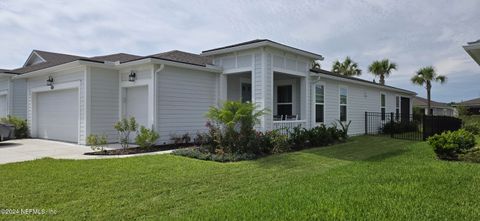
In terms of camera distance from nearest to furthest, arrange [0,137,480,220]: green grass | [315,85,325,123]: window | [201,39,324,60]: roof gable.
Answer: [0,137,480,220]: green grass, [201,39,324,60]: roof gable, [315,85,325,123]: window

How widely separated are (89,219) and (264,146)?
6.30 m

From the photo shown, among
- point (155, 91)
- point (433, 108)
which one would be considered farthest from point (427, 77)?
point (155, 91)

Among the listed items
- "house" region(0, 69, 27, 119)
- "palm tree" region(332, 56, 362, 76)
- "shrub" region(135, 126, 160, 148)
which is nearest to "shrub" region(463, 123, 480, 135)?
"palm tree" region(332, 56, 362, 76)

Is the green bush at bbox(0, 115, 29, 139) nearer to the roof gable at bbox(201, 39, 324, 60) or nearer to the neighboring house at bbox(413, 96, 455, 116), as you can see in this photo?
the roof gable at bbox(201, 39, 324, 60)

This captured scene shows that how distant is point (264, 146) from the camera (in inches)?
372

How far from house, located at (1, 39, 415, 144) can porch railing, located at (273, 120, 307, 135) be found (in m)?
0.05

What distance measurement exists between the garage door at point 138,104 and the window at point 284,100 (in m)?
6.33

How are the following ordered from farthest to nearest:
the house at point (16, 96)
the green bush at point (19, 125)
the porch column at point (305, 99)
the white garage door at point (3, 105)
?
the white garage door at point (3, 105) → the house at point (16, 96) → the green bush at point (19, 125) → the porch column at point (305, 99)

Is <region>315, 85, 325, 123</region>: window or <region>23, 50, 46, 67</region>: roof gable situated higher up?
<region>23, 50, 46, 67</region>: roof gable

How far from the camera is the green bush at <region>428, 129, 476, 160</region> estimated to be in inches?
321

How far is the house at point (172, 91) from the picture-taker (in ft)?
36.5

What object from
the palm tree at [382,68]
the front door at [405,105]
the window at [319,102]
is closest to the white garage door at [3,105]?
the window at [319,102]

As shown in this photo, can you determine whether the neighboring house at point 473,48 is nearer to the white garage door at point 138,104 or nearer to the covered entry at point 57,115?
the white garage door at point 138,104

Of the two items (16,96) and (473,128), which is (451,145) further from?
(16,96)
